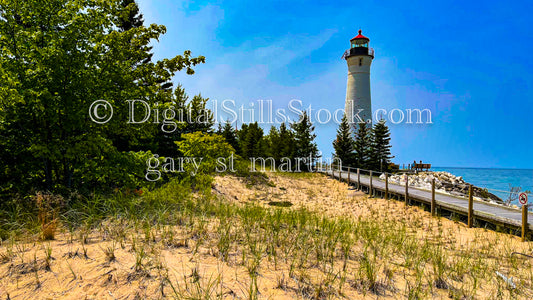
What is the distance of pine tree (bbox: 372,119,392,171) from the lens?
3753cm

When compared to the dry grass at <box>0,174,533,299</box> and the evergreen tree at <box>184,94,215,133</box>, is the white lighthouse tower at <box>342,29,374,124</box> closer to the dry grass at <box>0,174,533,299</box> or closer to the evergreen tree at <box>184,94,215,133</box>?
the evergreen tree at <box>184,94,215,133</box>

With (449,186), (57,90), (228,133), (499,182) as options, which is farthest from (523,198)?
(499,182)

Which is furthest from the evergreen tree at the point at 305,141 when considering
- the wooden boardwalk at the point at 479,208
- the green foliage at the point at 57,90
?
the green foliage at the point at 57,90

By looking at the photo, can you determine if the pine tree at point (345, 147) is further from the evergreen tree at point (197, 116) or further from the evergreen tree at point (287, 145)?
the evergreen tree at point (197, 116)

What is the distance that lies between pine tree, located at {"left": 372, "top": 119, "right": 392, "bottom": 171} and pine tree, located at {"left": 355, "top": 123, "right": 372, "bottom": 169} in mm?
787

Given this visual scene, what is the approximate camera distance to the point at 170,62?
950 centimetres

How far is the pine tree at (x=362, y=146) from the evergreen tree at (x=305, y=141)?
5.55 m

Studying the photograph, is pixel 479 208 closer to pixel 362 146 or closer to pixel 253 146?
pixel 362 146

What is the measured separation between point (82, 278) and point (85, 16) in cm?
734

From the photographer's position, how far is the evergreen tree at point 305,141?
3747 cm

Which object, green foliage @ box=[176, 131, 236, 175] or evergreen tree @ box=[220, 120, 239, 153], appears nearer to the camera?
green foliage @ box=[176, 131, 236, 175]

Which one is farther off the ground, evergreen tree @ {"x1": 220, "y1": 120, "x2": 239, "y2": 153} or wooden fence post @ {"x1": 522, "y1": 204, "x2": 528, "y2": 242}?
evergreen tree @ {"x1": 220, "y1": 120, "x2": 239, "y2": 153}

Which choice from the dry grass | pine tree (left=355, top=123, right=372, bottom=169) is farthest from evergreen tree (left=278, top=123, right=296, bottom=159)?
the dry grass

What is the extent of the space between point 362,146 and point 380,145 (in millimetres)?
2508
